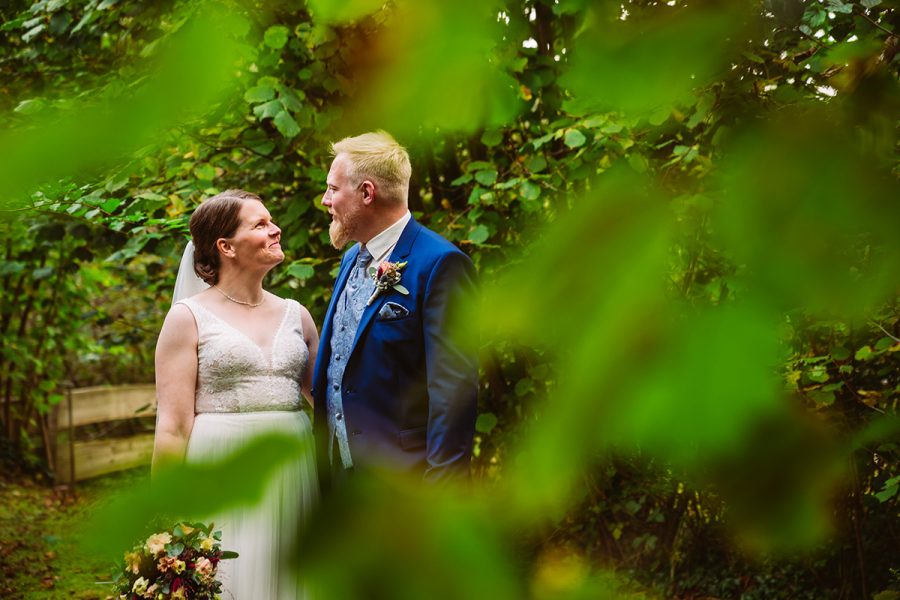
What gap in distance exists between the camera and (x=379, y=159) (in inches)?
33.0

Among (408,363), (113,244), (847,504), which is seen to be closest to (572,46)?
(847,504)

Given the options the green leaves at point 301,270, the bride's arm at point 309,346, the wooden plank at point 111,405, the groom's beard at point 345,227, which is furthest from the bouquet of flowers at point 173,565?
the wooden plank at point 111,405

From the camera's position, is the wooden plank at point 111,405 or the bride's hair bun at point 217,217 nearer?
the bride's hair bun at point 217,217

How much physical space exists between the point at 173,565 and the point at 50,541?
0.28 metres

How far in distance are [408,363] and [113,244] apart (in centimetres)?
290

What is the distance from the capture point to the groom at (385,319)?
3.66ft

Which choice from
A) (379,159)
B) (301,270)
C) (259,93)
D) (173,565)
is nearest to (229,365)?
(301,270)

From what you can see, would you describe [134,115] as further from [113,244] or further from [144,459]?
[113,244]

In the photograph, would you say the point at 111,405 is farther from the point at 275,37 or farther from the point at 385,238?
the point at 275,37

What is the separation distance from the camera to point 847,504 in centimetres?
73

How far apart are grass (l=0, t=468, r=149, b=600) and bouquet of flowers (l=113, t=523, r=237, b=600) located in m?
0.02

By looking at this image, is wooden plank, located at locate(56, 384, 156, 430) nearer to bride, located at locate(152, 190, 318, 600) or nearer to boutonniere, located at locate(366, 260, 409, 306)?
bride, located at locate(152, 190, 318, 600)

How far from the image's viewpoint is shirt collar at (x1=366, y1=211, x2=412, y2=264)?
1.79m

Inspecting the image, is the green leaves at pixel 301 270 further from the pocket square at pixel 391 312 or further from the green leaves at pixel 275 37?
the green leaves at pixel 275 37
